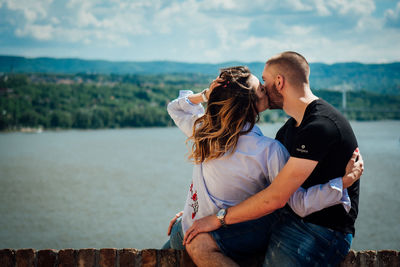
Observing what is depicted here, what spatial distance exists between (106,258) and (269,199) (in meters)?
0.95

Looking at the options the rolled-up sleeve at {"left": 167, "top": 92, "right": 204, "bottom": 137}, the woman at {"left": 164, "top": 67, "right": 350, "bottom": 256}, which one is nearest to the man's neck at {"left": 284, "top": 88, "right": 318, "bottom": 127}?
the woman at {"left": 164, "top": 67, "right": 350, "bottom": 256}

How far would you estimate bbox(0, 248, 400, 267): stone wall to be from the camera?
2094 millimetres

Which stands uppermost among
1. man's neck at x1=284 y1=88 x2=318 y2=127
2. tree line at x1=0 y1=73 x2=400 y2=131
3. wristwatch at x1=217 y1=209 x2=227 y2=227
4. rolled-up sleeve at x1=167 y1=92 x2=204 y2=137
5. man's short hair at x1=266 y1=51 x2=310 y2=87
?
man's short hair at x1=266 y1=51 x2=310 y2=87

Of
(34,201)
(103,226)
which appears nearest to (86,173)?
(34,201)

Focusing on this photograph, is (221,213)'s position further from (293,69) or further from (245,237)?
(293,69)

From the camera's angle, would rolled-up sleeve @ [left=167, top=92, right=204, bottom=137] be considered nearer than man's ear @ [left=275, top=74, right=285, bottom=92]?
No

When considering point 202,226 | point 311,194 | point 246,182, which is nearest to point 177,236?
point 202,226

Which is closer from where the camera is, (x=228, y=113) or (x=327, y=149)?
(x=327, y=149)

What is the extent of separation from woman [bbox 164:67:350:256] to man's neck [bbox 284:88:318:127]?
10cm

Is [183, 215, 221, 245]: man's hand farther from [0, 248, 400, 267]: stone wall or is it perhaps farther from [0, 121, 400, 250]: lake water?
[0, 121, 400, 250]: lake water

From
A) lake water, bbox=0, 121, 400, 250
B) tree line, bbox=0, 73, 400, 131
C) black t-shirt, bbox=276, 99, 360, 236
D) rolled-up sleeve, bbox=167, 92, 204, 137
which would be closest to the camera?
black t-shirt, bbox=276, 99, 360, 236

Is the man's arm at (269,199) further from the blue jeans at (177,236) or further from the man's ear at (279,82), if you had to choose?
the man's ear at (279,82)

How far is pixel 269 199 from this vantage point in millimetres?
1692

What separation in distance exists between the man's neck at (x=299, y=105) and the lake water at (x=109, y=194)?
16.4 m
